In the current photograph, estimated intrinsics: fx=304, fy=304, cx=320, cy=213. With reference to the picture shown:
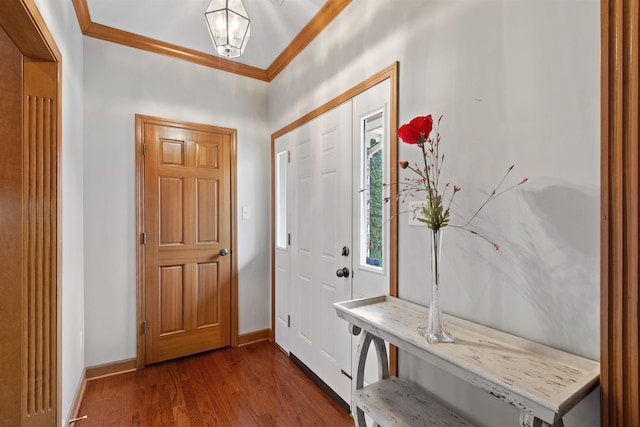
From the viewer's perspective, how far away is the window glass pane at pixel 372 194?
1.76 m

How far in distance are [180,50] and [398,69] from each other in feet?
6.98

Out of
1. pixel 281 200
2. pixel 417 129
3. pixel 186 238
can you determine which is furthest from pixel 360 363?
pixel 186 238

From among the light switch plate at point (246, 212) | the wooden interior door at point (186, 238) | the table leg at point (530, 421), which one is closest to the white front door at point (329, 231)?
the light switch plate at point (246, 212)

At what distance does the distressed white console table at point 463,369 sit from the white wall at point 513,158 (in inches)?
2.3

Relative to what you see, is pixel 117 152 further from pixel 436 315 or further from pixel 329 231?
pixel 436 315

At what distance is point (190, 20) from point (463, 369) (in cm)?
282

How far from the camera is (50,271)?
1.57 meters

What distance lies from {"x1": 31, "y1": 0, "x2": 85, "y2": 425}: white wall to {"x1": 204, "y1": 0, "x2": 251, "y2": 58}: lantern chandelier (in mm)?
751

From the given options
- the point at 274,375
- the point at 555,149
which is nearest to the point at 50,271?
the point at 274,375

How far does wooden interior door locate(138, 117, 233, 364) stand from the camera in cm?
262

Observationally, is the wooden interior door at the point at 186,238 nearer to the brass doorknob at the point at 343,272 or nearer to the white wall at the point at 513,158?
the brass doorknob at the point at 343,272

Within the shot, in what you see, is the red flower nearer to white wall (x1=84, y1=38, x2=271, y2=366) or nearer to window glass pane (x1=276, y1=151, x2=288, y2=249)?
window glass pane (x1=276, y1=151, x2=288, y2=249)

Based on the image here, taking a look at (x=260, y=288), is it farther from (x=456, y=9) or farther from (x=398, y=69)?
(x=456, y=9)

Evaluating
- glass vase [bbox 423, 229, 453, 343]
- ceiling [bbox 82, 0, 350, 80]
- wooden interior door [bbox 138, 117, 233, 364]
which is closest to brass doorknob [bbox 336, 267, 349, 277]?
glass vase [bbox 423, 229, 453, 343]
